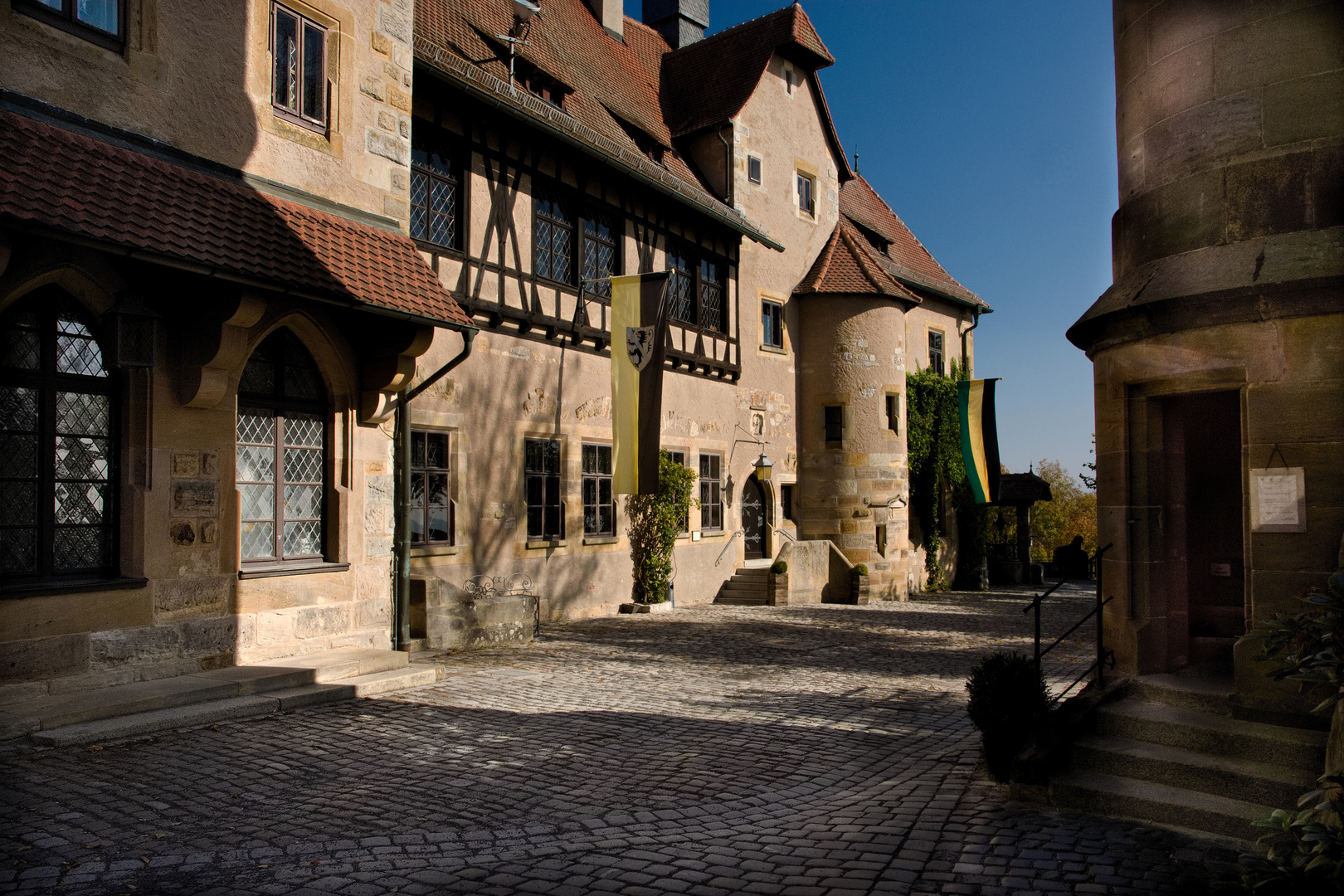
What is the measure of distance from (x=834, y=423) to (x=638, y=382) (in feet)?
31.9

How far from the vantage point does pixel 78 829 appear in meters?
4.55

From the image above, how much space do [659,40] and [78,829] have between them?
21.6m

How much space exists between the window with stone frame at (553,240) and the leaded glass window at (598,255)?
0.29 metres

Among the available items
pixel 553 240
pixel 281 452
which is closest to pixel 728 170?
pixel 553 240

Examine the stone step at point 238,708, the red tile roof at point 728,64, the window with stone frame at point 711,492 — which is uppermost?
the red tile roof at point 728,64

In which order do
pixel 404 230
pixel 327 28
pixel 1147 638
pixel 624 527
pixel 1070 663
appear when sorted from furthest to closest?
pixel 624 527
pixel 1070 663
pixel 404 230
pixel 327 28
pixel 1147 638

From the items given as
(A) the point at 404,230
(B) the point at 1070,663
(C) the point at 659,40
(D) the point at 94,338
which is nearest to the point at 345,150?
(A) the point at 404,230

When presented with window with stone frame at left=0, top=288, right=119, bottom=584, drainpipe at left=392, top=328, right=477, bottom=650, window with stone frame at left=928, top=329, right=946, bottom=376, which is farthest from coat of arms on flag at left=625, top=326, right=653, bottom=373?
window with stone frame at left=928, top=329, right=946, bottom=376

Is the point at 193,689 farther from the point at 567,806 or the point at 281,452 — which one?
the point at 567,806

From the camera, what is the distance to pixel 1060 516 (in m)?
51.0

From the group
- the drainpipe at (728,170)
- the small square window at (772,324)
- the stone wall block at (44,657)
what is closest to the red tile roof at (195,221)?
the stone wall block at (44,657)

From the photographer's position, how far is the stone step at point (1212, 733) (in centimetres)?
473

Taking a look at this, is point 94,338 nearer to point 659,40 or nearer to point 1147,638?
point 1147,638

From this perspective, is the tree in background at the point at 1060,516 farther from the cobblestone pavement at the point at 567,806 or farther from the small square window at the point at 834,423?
the cobblestone pavement at the point at 567,806
